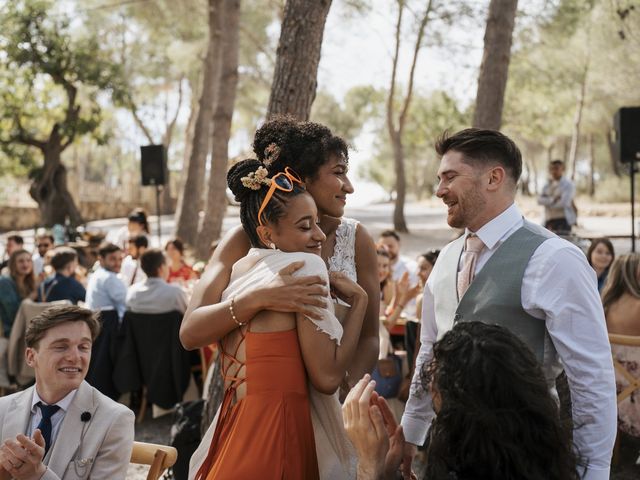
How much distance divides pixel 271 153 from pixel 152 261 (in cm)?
372

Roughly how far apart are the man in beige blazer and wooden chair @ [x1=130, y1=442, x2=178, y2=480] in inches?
3.4

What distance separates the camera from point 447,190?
220 cm

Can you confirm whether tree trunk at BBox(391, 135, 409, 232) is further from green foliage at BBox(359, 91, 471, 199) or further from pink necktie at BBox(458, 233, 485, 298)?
pink necktie at BBox(458, 233, 485, 298)

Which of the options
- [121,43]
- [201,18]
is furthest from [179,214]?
[121,43]

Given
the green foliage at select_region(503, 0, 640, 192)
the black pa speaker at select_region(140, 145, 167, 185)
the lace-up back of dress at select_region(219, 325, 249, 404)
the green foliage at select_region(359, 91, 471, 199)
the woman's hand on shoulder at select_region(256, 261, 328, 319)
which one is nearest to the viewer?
the woman's hand on shoulder at select_region(256, 261, 328, 319)

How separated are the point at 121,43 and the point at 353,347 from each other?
31.3m

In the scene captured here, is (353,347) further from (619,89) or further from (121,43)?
(121,43)

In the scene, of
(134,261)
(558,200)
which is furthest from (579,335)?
(558,200)

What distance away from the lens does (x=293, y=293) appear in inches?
71.7

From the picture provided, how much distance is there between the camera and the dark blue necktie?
2.51m

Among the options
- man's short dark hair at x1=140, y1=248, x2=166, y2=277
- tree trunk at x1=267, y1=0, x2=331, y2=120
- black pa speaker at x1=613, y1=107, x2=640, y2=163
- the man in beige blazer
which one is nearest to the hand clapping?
the man in beige blazer

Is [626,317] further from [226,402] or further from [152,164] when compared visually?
[152,164]

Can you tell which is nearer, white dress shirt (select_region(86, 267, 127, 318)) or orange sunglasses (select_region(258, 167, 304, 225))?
orange sunglasses (select_region(258, 167, 304, 225))

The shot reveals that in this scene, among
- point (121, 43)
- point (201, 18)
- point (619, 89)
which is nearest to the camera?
point (201, 18)
